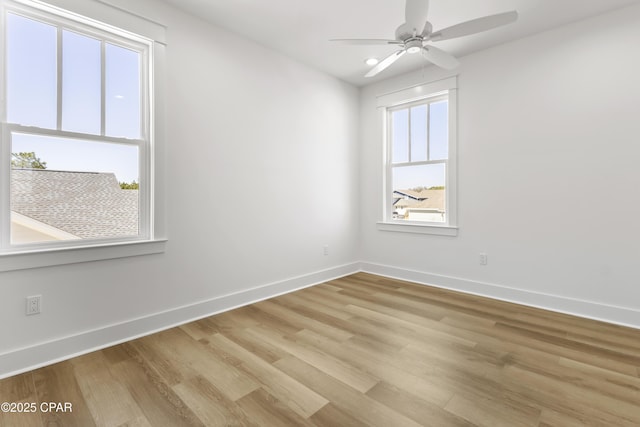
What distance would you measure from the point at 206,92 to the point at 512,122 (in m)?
3.21

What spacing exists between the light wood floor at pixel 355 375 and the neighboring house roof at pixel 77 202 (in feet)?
3.09

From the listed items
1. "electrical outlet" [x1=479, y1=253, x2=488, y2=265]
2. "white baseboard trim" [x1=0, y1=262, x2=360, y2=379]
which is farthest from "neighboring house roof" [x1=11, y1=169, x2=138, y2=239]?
"electrical outlet" [x1=479, y1=253, x2=488, y2=265]

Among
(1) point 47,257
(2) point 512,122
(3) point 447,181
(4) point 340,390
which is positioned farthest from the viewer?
(3) point 447,181

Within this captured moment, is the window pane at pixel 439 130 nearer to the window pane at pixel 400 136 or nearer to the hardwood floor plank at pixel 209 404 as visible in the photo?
the window pane at pixel 400 136

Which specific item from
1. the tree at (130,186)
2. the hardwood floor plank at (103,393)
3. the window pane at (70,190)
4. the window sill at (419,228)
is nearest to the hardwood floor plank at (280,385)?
the hardwood floor plank at (103,393)

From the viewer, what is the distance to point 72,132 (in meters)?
2.18

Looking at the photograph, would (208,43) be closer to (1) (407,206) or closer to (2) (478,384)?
(1) (407,206)

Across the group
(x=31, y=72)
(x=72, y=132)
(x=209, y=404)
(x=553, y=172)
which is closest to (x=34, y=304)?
(x=72, y=132)

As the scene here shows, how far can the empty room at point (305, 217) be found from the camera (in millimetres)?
1798

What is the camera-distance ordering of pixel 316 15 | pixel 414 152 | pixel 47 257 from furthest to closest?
pixel 414 152 → pixel 316 15 → pixel 47 257

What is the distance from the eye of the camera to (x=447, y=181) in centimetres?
376

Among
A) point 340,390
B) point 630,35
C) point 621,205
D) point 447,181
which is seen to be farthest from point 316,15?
point 621,205

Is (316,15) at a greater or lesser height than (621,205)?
greater

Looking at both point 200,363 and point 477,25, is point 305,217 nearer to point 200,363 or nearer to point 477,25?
point 200,363
